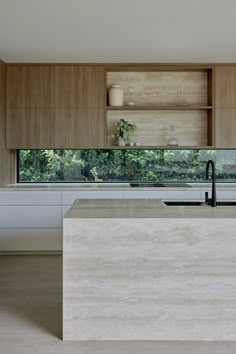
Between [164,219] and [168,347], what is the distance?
0.79 metres

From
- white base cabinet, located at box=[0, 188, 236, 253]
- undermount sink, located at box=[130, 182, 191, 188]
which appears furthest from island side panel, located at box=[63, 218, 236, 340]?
undermount sink, located at box=[130, 182, 191, 188]

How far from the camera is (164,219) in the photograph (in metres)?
2.48

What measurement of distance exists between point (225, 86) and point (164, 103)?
830 millimetres

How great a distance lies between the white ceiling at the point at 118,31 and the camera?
3236 mm

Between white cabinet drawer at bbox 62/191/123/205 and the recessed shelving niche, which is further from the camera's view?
the recessed shelving niche

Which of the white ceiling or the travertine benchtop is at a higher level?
the white ceiling

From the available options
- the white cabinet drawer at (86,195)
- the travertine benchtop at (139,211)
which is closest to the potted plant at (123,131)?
the white cabinet drawer at (86,195)

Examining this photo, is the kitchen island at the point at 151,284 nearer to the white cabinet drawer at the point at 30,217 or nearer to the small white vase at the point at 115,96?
the white cabinet drawer at the point at 30,217

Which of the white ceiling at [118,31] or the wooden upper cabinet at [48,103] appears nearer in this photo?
the white ceiling at [118,31]

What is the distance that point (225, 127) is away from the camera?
5102 mm

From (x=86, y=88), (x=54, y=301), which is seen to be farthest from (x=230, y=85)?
(x=54, y=301)

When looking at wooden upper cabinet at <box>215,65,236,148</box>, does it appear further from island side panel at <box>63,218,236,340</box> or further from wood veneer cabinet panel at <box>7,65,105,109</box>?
island side panel at <box>63,218,236,340</box>

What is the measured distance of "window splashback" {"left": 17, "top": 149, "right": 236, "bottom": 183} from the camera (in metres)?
5.48

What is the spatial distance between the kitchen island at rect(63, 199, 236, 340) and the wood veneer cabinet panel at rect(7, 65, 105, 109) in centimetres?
293
